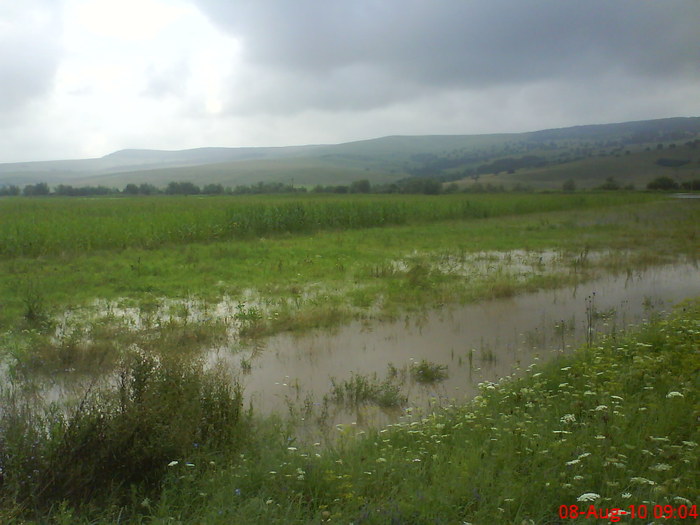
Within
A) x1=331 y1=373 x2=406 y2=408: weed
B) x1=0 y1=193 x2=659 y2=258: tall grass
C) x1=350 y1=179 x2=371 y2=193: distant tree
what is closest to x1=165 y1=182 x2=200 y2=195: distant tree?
x1=350 y1=179 x2=371 y2=193: distant tree

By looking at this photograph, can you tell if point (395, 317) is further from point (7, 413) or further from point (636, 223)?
point (636, 223)

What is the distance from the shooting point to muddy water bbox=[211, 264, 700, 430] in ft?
21.4

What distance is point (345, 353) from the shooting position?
26.3 ft

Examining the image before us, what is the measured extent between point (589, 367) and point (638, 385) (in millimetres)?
525

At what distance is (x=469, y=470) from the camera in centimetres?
383

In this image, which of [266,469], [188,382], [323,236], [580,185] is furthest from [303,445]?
[580,185]

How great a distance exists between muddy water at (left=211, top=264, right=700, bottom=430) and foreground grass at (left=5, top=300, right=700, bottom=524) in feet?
4.14

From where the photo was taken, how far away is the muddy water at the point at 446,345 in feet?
21.4

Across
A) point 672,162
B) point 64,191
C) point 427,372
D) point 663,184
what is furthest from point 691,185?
point 64,191

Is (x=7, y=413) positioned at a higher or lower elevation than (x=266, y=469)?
higher

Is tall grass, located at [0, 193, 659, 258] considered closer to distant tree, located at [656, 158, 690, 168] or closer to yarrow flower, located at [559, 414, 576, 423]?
yarrow flower, located at [559, 414, 576, 423]

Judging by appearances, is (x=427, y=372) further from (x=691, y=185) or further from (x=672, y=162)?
(x=672, y=162)

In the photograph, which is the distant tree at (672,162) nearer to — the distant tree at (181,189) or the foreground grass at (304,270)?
the foreground grass at (304,270)

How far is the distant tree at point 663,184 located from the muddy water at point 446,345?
5248 cm
